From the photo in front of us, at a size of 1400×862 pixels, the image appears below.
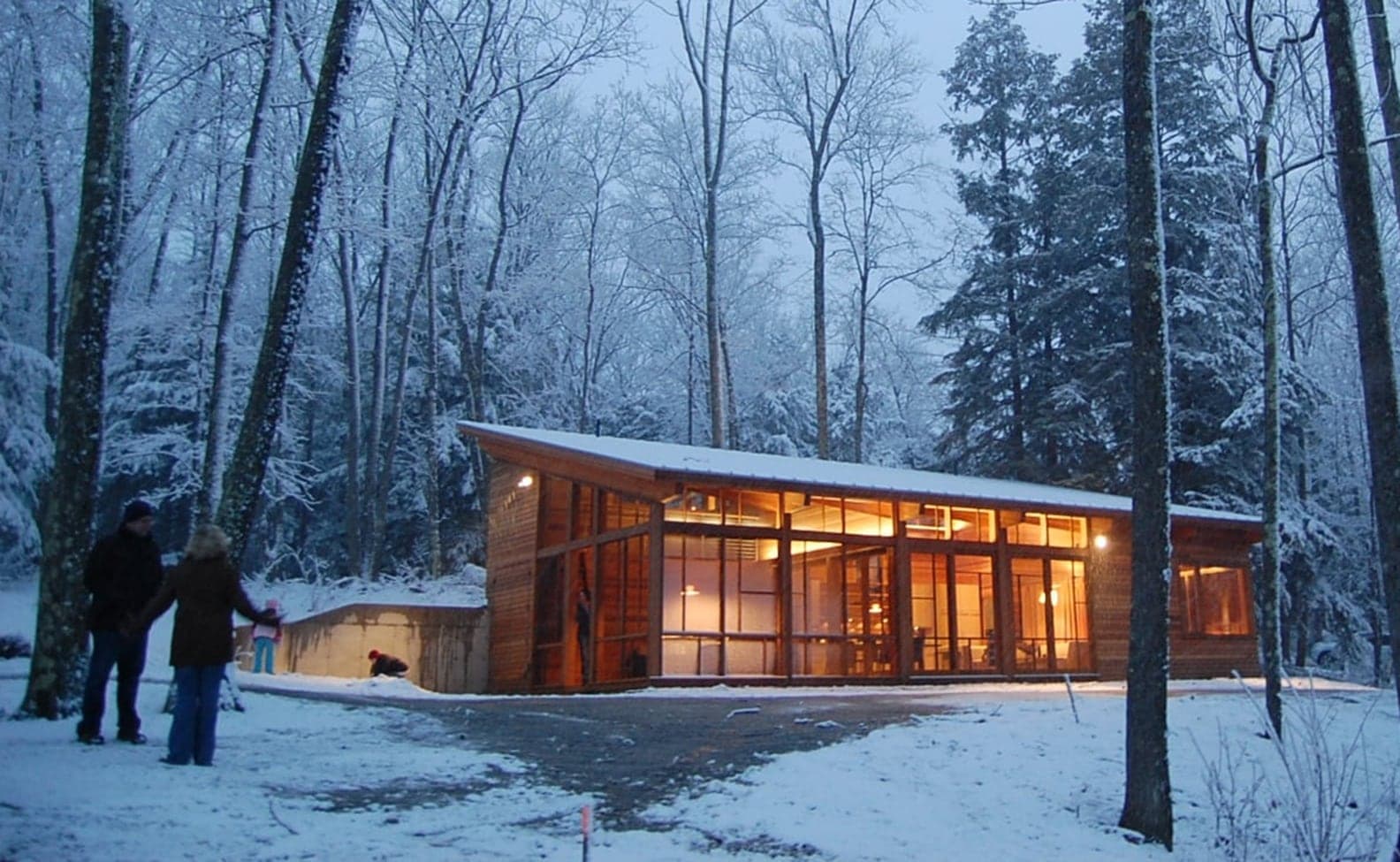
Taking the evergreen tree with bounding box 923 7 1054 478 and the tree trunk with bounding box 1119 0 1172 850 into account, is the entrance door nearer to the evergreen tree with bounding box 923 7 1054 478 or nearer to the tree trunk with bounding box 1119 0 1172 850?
the evergreen tree with bounding box 923 7 1054 478

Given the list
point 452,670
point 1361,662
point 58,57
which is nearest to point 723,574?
point 452,670

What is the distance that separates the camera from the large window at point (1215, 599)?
21.8 metres

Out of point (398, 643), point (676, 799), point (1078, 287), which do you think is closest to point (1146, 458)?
point (676, 799)

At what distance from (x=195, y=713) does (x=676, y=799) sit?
2.88m

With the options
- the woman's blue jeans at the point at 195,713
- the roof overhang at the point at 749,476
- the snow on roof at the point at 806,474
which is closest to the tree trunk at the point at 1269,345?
the snow on roof at the point at 806,474

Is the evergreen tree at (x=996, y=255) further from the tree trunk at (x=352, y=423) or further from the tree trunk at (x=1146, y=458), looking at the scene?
the tree trunk at (x=1146, y=458)

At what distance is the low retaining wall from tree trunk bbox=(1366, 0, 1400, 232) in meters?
16.0

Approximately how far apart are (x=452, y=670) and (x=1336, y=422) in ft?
77.9

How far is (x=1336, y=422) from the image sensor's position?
3002cm

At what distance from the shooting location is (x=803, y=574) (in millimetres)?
17734

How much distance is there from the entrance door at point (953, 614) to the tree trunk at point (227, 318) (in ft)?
36.9

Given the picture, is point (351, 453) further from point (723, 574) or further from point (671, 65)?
point (671, 65)

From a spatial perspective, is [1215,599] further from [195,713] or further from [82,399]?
[82,399]

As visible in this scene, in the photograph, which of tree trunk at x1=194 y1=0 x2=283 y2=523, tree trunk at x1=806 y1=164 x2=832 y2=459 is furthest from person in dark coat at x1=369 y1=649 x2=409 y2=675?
tree trunk at x1=806 y1=164 x2=832 y2=459
